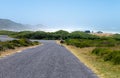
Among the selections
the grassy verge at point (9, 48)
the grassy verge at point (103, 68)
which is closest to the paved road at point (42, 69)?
the grassy verge at point (103, 68)

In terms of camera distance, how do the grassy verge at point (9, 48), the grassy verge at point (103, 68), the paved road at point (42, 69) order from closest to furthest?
the paved road at point (42, 69) → the grassy verge at point (103, 68) → the grassy verge at point (9, 48)

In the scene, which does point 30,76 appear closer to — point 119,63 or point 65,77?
point 65,77

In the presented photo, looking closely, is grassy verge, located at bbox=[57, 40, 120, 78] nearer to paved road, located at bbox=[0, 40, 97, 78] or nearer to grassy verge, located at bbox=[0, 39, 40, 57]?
paved road, located at bbox=[0, 40, 97, 78]

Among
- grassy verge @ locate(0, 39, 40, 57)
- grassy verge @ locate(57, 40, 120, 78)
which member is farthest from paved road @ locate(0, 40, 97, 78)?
grassy verge @ locate(0, 39, 40, 57)

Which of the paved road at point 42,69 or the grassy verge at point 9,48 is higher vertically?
the paved road at point 42,69

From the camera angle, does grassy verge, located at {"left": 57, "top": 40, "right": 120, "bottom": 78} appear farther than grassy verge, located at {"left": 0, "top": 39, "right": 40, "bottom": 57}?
No

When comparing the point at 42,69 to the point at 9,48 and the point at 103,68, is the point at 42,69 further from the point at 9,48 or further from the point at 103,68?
the point at 9,48

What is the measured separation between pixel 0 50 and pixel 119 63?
1889 centimetres

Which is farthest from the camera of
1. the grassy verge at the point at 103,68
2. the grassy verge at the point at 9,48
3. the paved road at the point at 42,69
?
the grassy verge at the point at 9,48

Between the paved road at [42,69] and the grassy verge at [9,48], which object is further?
the grassy verge at [9,48]

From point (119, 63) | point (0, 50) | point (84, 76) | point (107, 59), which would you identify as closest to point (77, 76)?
point (84, 76)

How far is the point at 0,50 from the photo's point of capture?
44.3 m

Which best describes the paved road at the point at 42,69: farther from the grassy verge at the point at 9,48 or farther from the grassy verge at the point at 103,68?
the grassy verge at the point at 9,48

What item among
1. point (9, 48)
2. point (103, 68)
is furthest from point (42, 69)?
point (9, 48)
